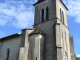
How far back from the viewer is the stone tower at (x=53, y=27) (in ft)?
60.1

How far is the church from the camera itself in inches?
715

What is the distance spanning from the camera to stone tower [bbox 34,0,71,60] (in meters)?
18.3

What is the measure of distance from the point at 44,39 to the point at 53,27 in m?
2.20

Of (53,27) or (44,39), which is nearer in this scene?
(44,39)

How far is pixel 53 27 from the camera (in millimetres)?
19984

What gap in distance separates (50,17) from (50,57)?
6.58 m

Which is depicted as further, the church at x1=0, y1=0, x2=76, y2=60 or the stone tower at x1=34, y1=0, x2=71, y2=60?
the stone tower at x1=34, y1=0, x2=71, y2=60

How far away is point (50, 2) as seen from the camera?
23.0 metres

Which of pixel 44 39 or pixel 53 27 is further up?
pixel 53 27

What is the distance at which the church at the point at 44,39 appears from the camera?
18156 mm

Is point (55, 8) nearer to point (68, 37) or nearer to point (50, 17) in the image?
point (50, 17)

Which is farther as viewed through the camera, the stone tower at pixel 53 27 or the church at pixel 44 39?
the stone tower at pixel 53 27

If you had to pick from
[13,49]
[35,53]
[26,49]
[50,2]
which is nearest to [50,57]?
[35,53]

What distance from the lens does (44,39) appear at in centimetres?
1983
